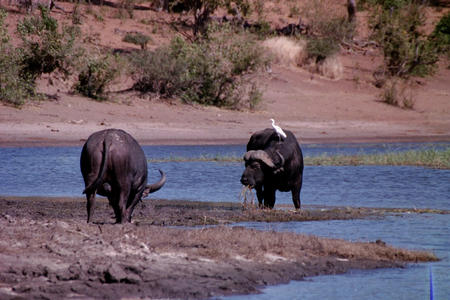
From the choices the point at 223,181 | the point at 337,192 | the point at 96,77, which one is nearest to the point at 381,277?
the point at 337,192

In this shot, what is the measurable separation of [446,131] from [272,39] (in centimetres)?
1103

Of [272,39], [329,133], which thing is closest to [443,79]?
[272,39]

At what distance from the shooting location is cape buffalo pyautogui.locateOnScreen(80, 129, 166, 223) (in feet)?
30.5

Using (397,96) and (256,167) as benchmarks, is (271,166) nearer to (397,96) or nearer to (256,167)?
(256,167)

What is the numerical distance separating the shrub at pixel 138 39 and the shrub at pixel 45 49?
24.4 ft

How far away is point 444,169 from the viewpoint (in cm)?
1823

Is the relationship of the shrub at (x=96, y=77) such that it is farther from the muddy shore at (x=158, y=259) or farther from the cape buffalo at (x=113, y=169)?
the muddy shore at (x=158, y=259)

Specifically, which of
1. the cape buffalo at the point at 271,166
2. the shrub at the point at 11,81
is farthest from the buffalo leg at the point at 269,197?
the shrub at the point at 11,81

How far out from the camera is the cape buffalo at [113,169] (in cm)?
930

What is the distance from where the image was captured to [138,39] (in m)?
33.4

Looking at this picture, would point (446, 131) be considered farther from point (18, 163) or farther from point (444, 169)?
point (18, 163)

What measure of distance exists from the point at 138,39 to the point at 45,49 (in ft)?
28.1

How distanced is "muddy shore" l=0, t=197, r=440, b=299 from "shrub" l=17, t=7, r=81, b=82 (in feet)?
55.4

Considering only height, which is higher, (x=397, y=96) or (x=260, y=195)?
(x=260, y=195)
